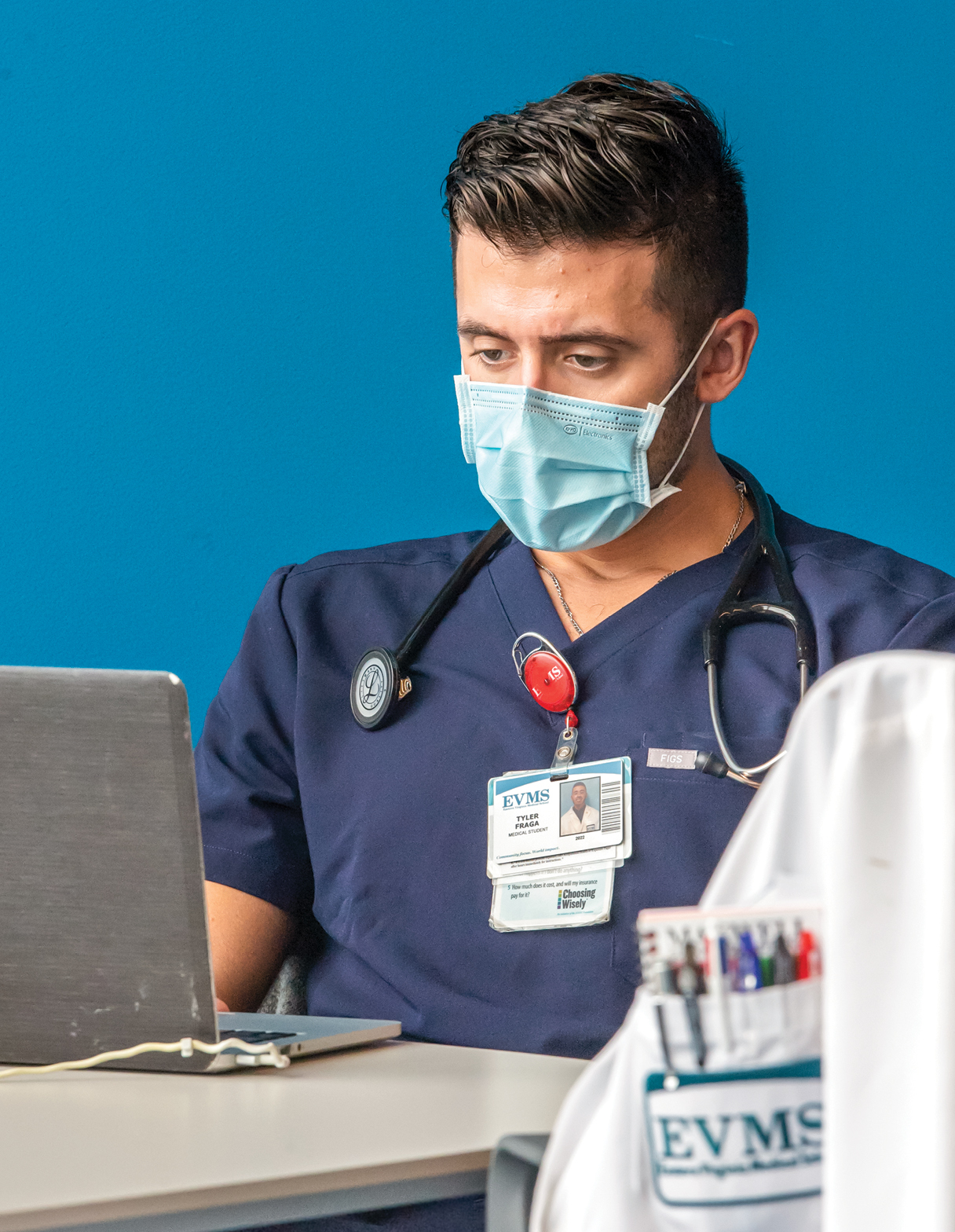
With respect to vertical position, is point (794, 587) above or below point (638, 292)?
below

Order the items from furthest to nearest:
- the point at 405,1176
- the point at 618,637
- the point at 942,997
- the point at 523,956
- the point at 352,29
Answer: the point at 352,29 → the point at 618,637 → the point at 523,956 → the point at 405,1176 → the point at 942,997

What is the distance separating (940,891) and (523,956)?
83 cm

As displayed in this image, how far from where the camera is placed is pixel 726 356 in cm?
157

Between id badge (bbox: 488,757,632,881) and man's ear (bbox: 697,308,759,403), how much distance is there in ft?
1.57

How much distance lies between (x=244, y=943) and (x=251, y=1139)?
2.35ft

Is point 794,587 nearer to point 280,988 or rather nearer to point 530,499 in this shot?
point 530,499

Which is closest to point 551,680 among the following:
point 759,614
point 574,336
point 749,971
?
point 759,614

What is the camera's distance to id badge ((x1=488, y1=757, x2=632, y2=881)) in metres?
1.31

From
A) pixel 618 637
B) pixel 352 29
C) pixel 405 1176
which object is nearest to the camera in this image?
pixel 405 1176

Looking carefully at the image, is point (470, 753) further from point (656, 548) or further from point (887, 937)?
point (887, 937)

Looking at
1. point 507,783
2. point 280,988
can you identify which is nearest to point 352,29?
point 507,783

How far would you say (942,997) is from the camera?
0.54 meters

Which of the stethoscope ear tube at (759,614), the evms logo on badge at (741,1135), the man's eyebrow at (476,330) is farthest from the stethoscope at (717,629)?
the evms logo on badge at (741,1135)

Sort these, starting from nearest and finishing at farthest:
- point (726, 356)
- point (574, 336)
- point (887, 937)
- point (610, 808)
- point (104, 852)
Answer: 1. point (887, 937)
2. point (104, 852)
3. point (610, 808)
4. point (574, 336)
5. point (726, 356)
